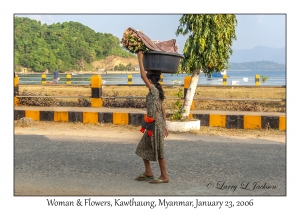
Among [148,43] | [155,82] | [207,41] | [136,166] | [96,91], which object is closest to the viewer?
[155,82]

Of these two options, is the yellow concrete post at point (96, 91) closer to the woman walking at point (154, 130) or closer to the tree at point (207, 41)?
the tree at point (207, 41)

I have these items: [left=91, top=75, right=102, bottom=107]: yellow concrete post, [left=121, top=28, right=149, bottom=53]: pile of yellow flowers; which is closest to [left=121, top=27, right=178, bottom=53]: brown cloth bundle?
→ [left=121, top=28, right=149, bottom=53]: pile of yellow flowers

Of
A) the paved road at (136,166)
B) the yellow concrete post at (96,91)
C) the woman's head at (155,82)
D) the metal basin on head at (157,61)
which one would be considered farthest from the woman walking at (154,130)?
the yellow concrete post at (96,91)

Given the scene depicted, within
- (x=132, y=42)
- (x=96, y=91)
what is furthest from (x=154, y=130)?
(x=96, y=91)

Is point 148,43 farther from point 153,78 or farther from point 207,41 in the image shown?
point 207,41

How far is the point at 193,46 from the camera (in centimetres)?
1174

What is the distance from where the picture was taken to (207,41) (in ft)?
38.5

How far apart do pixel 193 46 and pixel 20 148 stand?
4.63 metres

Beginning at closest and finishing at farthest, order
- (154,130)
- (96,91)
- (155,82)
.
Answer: (154,130) < (155,82) < (96,91)

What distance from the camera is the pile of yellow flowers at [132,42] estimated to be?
6750 millimetres

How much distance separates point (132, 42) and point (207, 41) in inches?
206

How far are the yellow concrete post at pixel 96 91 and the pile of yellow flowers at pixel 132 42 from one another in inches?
306

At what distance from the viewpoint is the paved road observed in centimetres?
637

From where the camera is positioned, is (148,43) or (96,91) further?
(96,91)
